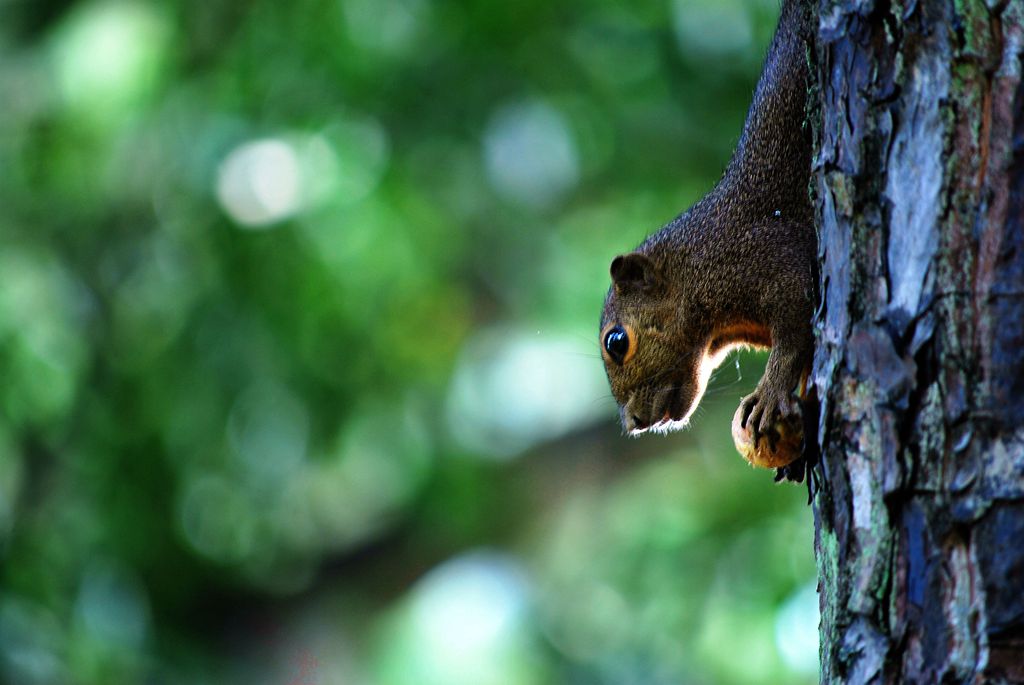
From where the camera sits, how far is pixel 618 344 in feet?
9.68

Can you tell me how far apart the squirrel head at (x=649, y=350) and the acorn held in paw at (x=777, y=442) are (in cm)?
55

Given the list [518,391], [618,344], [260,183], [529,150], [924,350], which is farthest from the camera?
[518,391]

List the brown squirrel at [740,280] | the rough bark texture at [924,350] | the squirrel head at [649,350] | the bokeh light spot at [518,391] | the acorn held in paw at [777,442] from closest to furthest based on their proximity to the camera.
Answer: the rough bark texture at [924,350] → the acorn held in paw at [777,442] → the brown squirrel at [740,280] → the squirrel head at [649,350] → the bokeh light spot at [518,391]

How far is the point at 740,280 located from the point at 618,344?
53 centimetres

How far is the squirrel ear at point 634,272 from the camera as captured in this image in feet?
9.41

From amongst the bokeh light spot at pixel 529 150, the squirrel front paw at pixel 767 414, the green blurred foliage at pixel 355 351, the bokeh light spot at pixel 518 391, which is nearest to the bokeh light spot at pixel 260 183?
the green blurred foliage at pixel 355 351

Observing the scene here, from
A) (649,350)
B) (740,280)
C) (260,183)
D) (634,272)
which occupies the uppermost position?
(260,183)

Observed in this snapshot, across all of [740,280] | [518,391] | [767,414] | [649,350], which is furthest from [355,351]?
[767,414]

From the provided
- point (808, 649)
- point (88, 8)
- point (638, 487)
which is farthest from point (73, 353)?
point (808, 649)

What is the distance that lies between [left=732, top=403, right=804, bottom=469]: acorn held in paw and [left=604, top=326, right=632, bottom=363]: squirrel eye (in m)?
0.72

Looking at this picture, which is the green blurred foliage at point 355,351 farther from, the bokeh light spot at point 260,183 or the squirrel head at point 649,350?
the squirrel head at point 649,350

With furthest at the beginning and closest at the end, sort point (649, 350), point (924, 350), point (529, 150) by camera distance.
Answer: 1. point (529, 150)
2. point (649, 350)
3. point (924, 350)

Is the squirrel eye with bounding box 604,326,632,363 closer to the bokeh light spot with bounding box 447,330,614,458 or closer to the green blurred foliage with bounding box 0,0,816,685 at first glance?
the green blurred foliage with bounding box 0,0,816,685

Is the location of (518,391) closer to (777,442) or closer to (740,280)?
(740,280)
